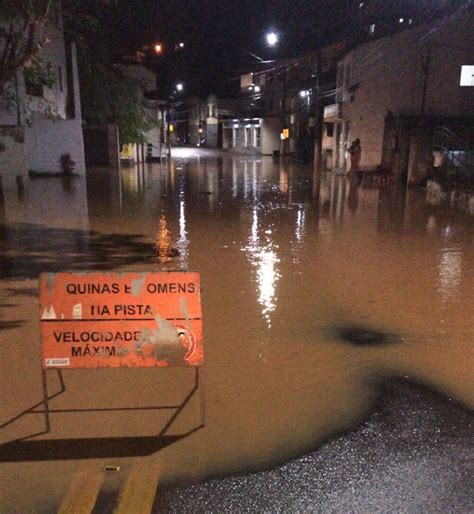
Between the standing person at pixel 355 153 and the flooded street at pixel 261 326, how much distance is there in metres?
12.0

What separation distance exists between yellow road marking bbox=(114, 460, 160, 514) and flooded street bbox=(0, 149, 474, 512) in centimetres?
9

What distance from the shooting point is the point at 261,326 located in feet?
19.8

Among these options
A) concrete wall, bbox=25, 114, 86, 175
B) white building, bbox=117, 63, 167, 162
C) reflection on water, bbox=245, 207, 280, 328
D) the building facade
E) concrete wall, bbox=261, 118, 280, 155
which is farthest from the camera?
concrete wall, bbox=261, 118, 280, 155

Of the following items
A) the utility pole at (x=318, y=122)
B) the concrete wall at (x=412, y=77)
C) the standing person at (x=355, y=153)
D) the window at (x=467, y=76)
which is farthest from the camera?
the utility pole at (x=318, y=122)

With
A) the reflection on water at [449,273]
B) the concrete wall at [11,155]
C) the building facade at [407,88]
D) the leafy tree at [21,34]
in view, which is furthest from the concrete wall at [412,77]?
the leafy tree at [21,34]

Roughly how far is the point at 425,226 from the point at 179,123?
8898cm

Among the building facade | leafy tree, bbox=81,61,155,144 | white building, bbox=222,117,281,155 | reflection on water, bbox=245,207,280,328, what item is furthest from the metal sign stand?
white building, bbox=222,117,281,155

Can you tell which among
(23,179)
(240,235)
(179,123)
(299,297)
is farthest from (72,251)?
(179,123)

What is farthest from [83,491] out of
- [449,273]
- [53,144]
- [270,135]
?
[270,135]

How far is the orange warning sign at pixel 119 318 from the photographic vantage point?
3752mm

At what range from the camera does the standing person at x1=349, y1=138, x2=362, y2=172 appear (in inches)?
1009

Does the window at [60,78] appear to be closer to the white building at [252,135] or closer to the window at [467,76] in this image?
the window at [467,76]

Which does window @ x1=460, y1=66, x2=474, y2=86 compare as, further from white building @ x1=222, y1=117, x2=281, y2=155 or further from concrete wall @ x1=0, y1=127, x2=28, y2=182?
white building @ x1=222, y1=117, x2=281, y2=155

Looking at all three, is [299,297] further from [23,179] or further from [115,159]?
[115,159]
